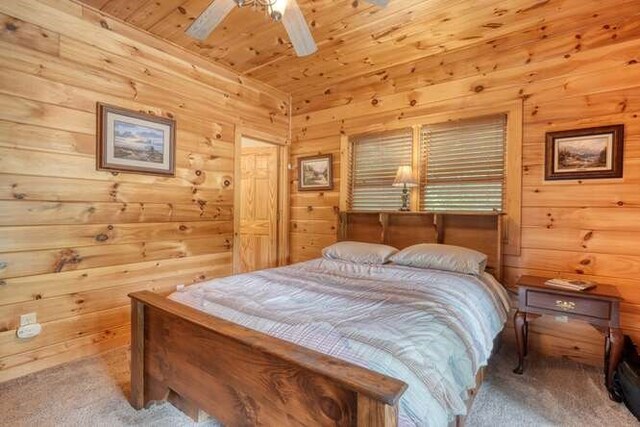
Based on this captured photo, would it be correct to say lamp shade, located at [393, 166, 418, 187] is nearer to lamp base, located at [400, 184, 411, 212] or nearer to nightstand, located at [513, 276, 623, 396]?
lamp base, located at [400, 184, 411, 212]

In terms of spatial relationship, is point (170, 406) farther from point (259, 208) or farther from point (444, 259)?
point (259, 208)

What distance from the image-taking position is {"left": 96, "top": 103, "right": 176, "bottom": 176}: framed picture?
2.62 m

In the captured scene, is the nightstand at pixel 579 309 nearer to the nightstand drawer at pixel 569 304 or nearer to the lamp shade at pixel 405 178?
the nightstand drawer at pixel 569 304

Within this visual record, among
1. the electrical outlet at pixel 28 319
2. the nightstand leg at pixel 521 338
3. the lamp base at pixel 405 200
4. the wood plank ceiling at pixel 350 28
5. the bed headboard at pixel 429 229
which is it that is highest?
the wood plank ceiling at pixel 350 28

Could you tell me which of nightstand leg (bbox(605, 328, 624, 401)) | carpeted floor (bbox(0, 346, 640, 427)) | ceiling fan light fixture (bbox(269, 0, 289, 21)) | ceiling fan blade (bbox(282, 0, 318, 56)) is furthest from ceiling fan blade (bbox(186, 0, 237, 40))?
nightstand leg (bbox(605, 328, 624, 401))

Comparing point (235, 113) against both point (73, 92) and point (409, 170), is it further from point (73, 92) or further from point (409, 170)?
point (409, 170)

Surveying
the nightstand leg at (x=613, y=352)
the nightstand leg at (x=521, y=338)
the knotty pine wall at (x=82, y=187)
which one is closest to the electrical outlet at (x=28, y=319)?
the knotty pine wall at (x=82, y=187)

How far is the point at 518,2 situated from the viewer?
7.91 ft

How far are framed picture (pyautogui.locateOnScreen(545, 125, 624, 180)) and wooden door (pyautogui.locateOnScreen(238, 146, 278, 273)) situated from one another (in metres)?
3.02

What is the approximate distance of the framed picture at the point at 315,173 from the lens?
402cm

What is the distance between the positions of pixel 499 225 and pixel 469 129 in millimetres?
976

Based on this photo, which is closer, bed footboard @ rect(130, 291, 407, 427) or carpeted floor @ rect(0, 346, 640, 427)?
bed footboard @ rect(130, 291, 407, 427)

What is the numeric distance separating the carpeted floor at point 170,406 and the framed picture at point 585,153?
1475 millimetres

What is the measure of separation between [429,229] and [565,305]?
124 centimetres
